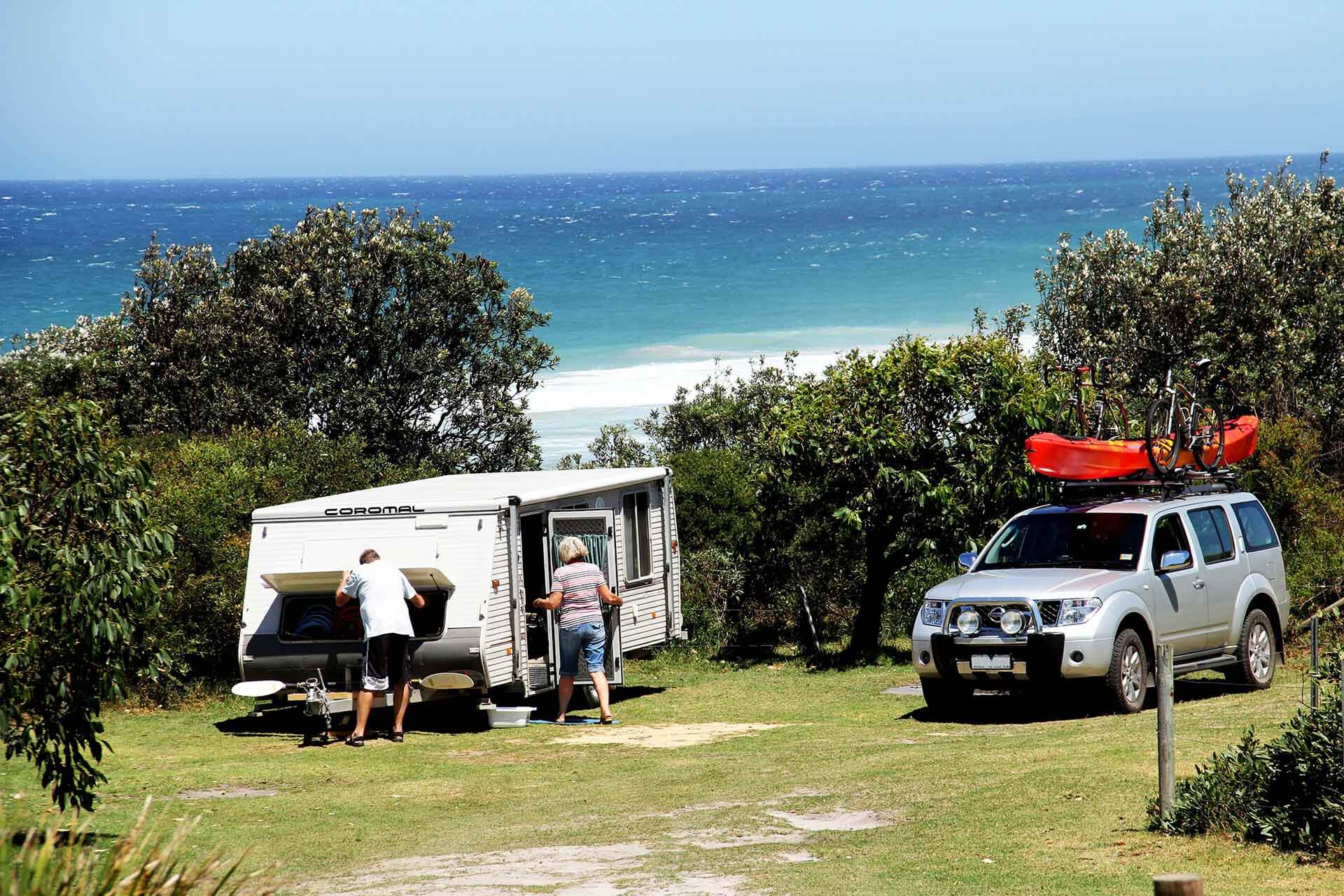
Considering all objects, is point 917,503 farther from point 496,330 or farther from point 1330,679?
point 496,330

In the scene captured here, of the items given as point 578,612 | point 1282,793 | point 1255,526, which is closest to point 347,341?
point 578,612

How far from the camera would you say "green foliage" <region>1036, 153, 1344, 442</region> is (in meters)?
20.5

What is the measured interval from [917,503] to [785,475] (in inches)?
64.9

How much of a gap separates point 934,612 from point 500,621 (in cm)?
363

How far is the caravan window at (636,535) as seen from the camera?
14945mm

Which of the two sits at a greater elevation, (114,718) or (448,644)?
(448,644)

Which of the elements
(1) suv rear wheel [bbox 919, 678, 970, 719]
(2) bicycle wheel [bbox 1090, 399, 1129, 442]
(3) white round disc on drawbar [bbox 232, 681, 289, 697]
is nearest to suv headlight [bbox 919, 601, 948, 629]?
(1) suv rear wheel [bbox 919, 678, 970, 719]

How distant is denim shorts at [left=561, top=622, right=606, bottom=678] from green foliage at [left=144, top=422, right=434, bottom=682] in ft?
11.0

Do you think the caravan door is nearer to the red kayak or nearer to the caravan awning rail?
the caravan awning rail

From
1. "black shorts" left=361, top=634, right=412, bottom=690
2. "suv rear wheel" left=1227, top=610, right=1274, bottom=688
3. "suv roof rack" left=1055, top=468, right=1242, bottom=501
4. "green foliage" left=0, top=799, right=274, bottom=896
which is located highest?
"green foliage" left=0, top=799, right=274, bottom=896

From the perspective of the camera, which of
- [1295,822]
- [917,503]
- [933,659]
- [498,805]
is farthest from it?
[917,503]

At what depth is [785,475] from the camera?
17.2 meters

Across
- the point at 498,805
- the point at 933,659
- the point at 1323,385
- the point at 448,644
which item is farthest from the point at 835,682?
the point at 1323,385

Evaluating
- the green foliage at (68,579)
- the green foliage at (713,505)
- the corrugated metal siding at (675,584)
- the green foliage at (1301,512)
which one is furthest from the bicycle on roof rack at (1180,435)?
the green foliage at (68,579)
